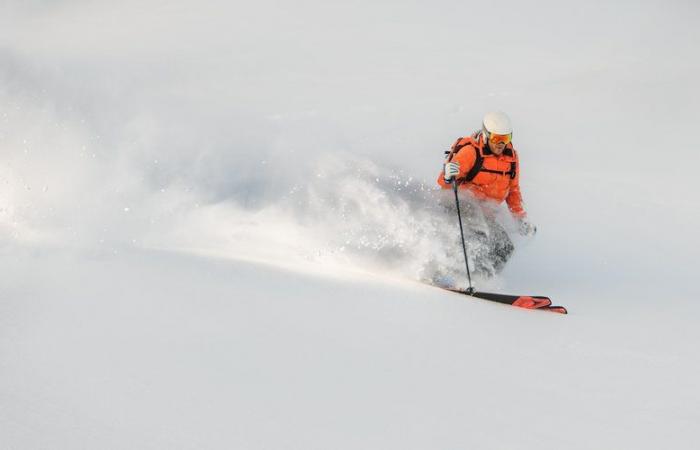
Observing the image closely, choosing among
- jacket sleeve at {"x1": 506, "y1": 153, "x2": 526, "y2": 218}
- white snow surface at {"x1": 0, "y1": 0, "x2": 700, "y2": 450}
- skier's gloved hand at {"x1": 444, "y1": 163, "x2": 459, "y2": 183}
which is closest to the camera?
white snow surface at {"x1": 0, "y1": 0, "x2": 700, "y2": 450}

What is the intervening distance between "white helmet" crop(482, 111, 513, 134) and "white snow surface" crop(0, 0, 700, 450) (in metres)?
0.96

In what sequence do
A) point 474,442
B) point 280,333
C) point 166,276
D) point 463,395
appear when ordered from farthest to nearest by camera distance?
point 166,276, point 280,333, point 463,395, point 474,442

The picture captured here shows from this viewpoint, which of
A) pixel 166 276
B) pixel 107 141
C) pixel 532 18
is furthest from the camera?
pixel 532 18

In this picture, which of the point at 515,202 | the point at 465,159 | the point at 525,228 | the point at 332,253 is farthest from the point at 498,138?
the point at 332,253

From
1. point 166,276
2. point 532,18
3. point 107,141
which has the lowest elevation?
point 166,276

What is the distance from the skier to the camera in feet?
23.6

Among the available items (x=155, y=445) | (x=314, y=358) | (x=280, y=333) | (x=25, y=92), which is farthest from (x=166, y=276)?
(x=25, y=92)

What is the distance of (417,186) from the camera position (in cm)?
809

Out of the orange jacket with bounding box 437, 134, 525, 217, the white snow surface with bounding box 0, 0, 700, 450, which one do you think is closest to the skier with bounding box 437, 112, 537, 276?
the orange jacket with bounding box 437, 134, 525, 217

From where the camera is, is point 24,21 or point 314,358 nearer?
point 314,358

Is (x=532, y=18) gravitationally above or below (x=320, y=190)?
above

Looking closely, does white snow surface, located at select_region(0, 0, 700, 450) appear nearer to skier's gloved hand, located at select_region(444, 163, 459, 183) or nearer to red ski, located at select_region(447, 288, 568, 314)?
red ski, located at select_region(447, 288, 568, 314)

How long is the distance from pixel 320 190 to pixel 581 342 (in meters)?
3.77

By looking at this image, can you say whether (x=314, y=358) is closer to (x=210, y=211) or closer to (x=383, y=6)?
(x=210, y=211)
